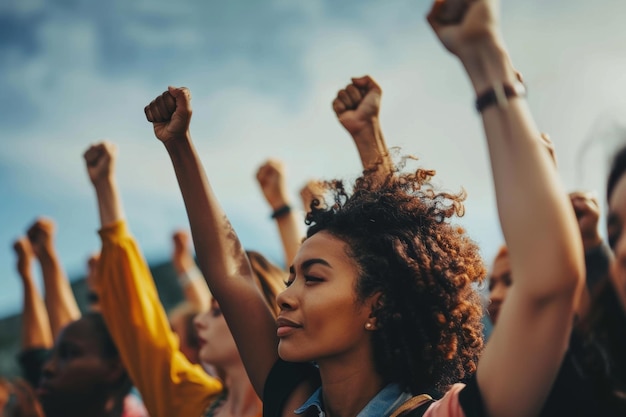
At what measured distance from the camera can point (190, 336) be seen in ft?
15.6

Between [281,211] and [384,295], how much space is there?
1429mm

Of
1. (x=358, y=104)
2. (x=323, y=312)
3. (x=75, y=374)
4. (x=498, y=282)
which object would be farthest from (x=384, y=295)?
(x=75, y=374)

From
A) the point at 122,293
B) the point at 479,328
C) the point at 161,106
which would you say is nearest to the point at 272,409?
the point at 479,328

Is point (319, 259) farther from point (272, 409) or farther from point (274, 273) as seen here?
point (274, 273)

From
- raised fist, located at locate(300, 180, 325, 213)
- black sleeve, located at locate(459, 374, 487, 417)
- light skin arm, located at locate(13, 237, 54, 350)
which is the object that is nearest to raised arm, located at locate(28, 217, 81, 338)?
light skin arm, located at locate(13, 237, 54, 350)

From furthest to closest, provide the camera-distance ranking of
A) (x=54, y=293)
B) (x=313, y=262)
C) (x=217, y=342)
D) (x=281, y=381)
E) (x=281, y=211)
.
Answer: (x=54, y=293) < (x=281, y=211) < (x=217, y=342) < (x=281, y=381) < (x=313, y=262)

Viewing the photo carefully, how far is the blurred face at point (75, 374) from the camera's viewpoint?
12.7 feet

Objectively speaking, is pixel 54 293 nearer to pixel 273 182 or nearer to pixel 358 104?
pixel 273 182

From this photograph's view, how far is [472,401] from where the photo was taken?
1.58m

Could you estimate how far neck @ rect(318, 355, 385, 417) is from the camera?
214 centimetres

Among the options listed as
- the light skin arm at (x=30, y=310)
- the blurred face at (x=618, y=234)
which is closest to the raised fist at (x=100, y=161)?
the light skin arm at (x=30, y=310)

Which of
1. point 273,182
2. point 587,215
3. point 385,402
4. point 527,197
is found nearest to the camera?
point 527,197

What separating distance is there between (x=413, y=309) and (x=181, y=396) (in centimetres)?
163

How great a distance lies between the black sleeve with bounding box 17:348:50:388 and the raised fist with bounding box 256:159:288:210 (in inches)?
76.2
